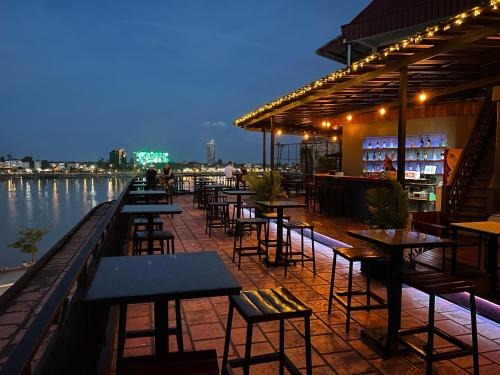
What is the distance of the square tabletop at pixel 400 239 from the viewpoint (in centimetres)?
317

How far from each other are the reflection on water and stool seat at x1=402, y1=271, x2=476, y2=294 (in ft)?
141

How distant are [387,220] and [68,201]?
100824 millimetres

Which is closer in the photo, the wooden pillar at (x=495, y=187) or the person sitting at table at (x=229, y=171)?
the wooden pillar at (x=495, y=187)

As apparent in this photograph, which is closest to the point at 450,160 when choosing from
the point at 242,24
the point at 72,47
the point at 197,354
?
the point at 197,354

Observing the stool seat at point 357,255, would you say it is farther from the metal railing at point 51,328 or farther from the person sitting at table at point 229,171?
the person sitting at table at point 229,171

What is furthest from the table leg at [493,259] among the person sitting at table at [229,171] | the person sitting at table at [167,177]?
the person sitting at table at [229,171]

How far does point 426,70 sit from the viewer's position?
21.1 ft

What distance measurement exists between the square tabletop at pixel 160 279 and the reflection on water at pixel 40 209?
141 feet

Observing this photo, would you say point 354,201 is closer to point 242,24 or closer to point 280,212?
point 280,212

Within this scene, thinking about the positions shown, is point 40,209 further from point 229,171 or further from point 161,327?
point 161,327

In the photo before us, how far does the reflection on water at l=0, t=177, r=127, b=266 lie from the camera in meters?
64.8

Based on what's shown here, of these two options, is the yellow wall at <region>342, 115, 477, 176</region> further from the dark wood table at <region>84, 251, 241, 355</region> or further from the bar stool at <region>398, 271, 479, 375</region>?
the dark wood table at <region>84, 251, 241, 355</region>

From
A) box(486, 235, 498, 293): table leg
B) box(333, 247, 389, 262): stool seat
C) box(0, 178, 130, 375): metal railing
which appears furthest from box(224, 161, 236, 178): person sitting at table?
box(0, 178, 130, 375): metal railing

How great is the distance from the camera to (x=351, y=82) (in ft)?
22.1
